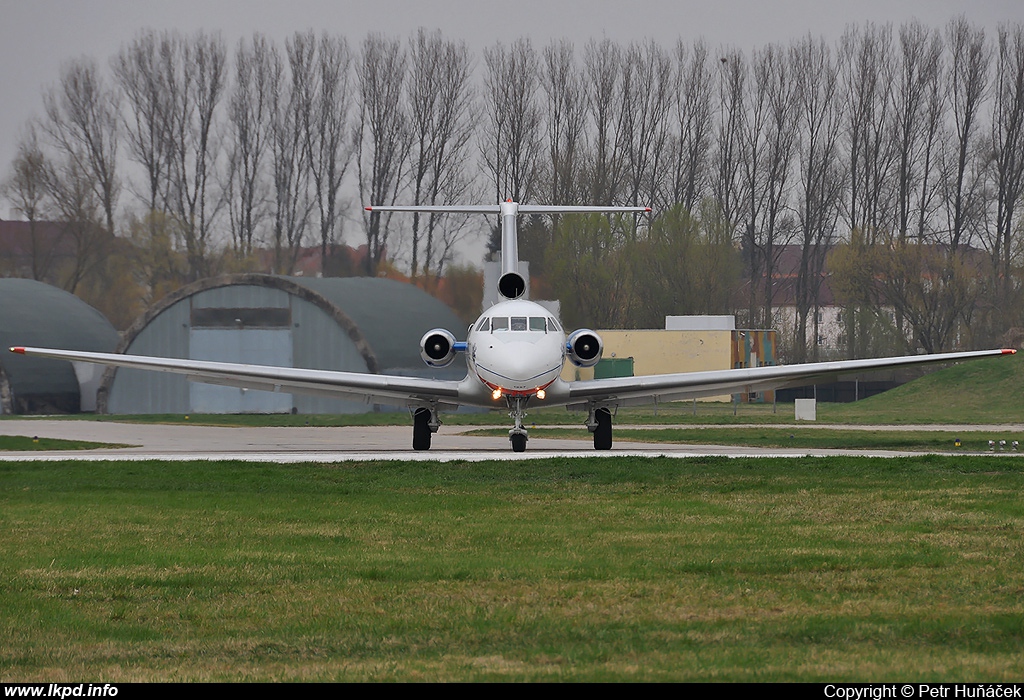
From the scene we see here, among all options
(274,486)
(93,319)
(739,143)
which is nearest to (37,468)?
(274,486)

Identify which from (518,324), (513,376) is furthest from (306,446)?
(513,376)

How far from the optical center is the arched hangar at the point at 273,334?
50.1 m

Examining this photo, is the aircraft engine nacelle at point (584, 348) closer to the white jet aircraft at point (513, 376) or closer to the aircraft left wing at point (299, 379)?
the white jet aircraft at point (513, 376)

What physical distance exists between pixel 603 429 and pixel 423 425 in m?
3.98

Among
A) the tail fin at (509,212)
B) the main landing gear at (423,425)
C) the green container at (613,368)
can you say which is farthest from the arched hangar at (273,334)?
the main landing gear at (423,425)

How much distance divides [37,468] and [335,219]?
41.9 metres

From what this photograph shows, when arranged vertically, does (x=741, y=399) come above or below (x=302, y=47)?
below

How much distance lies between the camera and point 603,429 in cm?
2933

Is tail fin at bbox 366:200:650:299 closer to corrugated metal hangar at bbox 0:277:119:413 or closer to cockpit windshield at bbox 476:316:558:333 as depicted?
cockpit windshield at bbox 476:316:558:333

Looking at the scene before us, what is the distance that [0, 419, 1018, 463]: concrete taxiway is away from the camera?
25906 millimetres

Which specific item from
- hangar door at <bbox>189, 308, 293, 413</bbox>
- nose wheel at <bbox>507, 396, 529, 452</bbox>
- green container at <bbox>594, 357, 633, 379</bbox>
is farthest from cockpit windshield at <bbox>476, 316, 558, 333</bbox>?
green container at <bbox>594, 357, 633, 379</bbox>

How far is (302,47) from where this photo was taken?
221 ft

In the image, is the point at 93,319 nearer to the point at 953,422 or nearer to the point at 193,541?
the point at 953,422

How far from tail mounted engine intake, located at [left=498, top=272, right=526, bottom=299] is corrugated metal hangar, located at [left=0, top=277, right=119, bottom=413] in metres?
31.1
